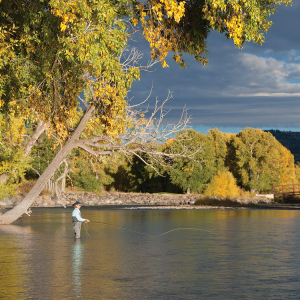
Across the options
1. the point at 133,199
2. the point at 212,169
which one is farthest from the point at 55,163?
the point at 212,169

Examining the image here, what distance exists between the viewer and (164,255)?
15.1 meters

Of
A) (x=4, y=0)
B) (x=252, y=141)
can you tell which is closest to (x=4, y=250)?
(x=4, y=0)

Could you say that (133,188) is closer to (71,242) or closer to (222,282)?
(71,242)

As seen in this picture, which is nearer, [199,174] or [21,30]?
[21,30]

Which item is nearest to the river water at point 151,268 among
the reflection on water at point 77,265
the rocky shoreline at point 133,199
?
the reflection on water at point 77,265

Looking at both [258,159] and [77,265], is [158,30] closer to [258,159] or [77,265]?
[77,265]

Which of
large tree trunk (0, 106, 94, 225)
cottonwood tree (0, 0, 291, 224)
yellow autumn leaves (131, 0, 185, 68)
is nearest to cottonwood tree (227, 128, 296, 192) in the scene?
large tree trunk (0, 106, 94, 225)

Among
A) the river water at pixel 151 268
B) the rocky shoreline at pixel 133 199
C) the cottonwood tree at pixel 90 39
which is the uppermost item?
the cottonwood tree at pixel 90 39

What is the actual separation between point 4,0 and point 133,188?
299 feet

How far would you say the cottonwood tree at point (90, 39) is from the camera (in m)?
13.6

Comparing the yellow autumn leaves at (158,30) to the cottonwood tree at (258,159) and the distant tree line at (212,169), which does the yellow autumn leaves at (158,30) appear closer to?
the distant tree line at (212,169)

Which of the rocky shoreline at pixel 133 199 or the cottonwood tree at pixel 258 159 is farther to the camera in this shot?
the cottonwood tree at pixel 258 159

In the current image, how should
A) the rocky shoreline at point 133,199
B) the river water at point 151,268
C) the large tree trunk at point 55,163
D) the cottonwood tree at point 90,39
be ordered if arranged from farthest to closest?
the rocky shoreline at point 133,199 < the large tree trunk at point 55,163 < the cottonwood tree at point 90,39 < the river water at point 151,268

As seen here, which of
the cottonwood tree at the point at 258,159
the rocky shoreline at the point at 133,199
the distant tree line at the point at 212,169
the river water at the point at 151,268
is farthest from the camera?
the cottonwood tree at the point at 258,159
